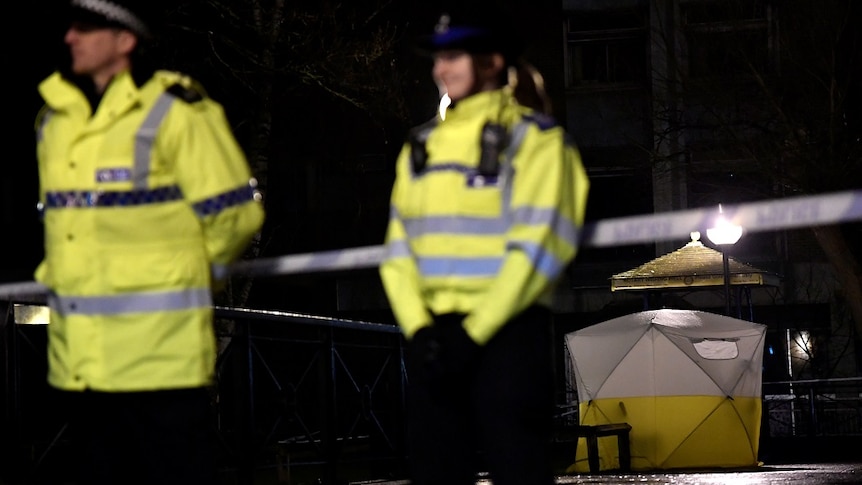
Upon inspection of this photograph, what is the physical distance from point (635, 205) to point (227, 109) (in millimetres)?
14048

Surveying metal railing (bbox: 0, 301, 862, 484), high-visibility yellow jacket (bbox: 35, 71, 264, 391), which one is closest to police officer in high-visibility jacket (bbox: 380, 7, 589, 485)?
high-visibility yellow jacket (bbox: 35, 71, 264, 391)

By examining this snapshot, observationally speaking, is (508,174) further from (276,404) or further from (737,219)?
(276,404)

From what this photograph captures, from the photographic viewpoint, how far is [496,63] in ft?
15.1

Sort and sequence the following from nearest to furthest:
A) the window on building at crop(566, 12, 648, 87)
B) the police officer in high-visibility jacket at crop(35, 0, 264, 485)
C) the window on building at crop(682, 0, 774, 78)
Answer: the police officer in high-visibility jacket at crop(35, 0, 264, 485) → the window on building at crop(682, 0, 774, 78) → the window on building at crop(566, 12, 648, 87)

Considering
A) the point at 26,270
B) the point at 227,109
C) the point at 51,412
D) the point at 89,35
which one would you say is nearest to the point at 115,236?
the point at 89,35

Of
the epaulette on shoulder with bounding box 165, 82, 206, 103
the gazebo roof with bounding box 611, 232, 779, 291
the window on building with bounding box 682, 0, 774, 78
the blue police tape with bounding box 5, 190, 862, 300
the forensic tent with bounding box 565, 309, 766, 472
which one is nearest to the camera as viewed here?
the epaulette on shoulder with bounding box 165, 82, 206, 103

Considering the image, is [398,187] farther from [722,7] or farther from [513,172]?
[722,7]

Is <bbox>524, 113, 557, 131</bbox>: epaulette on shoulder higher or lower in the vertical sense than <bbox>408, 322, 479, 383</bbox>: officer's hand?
higher

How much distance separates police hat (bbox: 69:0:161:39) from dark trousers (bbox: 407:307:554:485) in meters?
1.26

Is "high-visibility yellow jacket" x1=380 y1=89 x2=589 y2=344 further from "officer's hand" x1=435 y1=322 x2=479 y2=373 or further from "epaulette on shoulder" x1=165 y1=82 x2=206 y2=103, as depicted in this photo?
"epaulette on shoulder" x1=165 y1=82 x2=206 y2=103

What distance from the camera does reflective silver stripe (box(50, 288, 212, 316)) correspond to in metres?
4.32

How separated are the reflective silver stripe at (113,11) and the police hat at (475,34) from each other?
2.74 ft

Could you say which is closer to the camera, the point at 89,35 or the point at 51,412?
the point at 89,35

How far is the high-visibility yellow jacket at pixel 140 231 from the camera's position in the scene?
4.31 meters
